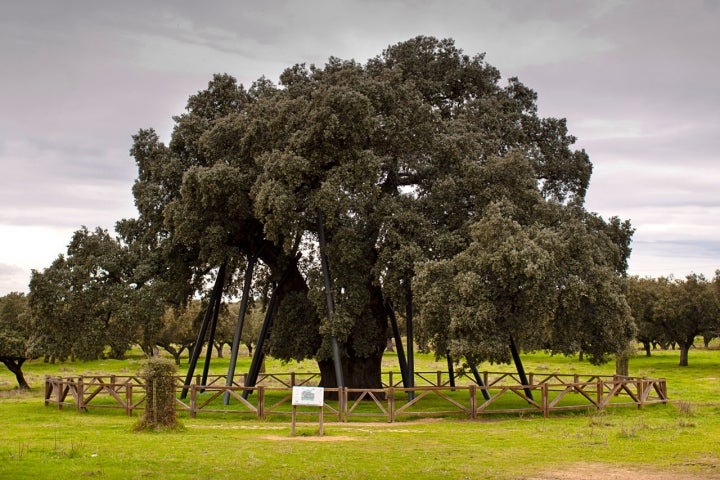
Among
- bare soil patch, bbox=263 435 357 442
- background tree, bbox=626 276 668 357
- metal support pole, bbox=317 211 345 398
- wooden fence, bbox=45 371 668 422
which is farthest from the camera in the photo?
background tree, bbox=626 276 668 357

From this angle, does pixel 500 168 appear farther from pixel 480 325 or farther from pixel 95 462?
pixel 95 462

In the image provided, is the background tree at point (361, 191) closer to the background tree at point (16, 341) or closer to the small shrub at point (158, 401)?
the background tree at point (16, 341)

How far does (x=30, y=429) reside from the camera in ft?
78.1

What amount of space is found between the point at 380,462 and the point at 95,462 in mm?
6666

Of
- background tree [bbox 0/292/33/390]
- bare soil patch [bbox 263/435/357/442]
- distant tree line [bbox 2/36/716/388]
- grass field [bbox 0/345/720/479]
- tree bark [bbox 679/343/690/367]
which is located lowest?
bare soil patch [bbox 263/435/357/442]

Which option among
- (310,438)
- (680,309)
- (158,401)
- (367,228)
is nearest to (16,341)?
(158,401)

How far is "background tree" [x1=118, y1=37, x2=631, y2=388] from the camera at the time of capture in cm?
3030

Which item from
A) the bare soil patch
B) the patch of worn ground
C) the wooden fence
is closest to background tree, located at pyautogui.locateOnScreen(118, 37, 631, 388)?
the wooden fence

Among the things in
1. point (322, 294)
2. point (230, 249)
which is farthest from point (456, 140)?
point (230, 249)

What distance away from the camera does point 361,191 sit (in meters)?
31.2

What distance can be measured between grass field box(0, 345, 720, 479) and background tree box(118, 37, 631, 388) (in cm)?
425

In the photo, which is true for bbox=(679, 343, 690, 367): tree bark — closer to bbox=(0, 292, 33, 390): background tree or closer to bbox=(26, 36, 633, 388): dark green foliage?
bbox=(26, 36, 633, 388): dark green foliage

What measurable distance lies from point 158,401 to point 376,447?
7824mm

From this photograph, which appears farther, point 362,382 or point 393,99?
point 362,382
